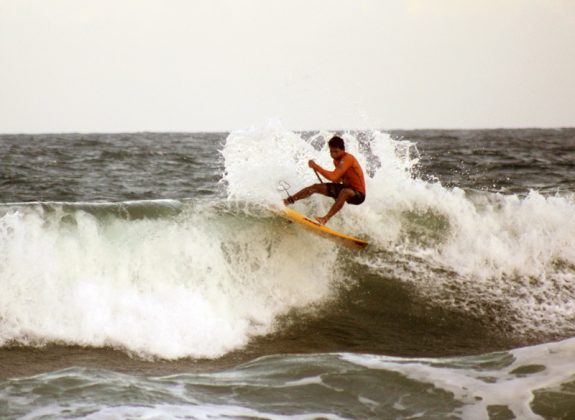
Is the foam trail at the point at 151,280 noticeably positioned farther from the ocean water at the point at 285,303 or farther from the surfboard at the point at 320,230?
the surfboard at the point at 320,230

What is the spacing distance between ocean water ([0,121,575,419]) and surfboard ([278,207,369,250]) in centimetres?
51

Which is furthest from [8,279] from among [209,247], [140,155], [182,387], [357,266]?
[140,155]

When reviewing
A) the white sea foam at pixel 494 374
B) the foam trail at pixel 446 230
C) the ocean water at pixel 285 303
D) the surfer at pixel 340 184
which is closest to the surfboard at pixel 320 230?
the surfer at pixel 340 184

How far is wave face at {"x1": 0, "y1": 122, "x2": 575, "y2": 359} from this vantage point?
30.2ft

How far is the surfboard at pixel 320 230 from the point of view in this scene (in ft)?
33.1

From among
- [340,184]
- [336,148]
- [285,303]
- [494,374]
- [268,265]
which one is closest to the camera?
[494,374]

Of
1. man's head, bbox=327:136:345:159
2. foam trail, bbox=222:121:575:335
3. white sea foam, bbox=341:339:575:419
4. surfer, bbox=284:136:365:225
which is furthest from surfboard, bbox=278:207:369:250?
white sea foam, bbox=341:339:575:419

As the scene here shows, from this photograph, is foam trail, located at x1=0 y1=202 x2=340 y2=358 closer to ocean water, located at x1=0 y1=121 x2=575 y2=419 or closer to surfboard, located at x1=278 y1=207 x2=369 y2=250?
ocean water, located at x1=0 y1=121 x2=575 y2=419

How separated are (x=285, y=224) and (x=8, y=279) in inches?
144

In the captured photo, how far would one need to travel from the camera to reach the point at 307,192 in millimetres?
9930

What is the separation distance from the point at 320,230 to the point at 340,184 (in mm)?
653

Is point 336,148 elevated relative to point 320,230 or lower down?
elevated

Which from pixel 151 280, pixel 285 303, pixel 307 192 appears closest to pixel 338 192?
pixel 307 192

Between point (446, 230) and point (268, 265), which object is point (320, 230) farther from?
point (446, 230)
